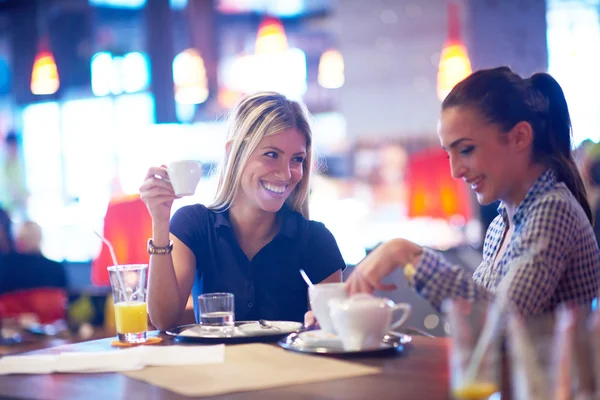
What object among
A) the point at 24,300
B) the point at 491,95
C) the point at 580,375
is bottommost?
the point at 24,300

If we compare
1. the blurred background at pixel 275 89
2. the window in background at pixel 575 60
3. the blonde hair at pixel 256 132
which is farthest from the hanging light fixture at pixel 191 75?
the blonde hair at pixel 256 132

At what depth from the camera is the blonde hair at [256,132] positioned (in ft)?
7.74

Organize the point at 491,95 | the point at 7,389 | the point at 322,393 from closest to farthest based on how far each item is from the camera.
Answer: the point at 322,393
the point at 7,389
the point at 491,95

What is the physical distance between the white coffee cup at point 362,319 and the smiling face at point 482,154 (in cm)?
42

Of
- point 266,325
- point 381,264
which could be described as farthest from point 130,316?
point 381,264

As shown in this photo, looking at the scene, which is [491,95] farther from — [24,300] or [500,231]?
[24,300]

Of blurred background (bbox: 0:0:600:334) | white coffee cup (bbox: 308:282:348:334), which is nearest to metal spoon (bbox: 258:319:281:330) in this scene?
white coffee cup (bbox: 308:282:348:334)

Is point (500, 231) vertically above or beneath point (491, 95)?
beneath

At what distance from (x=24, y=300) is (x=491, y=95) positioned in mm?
3947

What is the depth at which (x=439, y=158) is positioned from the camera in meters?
6.26

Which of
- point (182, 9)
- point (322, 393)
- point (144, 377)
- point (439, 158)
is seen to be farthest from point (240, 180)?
point (182, 9)

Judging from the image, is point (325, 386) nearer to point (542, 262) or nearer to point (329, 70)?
point (542, 262)

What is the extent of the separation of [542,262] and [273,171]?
3.01ft

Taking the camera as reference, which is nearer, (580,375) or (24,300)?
(580,375)
